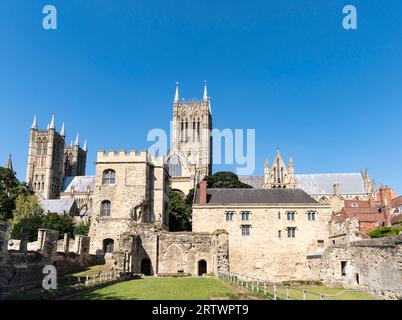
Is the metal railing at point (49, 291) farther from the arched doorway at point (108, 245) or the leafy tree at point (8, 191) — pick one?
the leafy tree at point (8, 191)

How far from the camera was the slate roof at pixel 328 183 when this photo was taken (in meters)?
103

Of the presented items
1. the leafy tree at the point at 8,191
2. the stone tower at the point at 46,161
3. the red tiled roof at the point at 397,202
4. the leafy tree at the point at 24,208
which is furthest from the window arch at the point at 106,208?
the stone tower at the point at 46,161

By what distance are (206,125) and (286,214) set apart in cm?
9060

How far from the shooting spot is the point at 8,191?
2286 inches

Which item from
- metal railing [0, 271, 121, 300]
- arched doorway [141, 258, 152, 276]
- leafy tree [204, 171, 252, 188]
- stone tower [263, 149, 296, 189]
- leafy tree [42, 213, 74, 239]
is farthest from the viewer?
stone tower [263, 149, 296, 189]

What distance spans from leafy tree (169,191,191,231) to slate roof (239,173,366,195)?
1833 inches

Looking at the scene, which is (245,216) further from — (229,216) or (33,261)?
(33,261)

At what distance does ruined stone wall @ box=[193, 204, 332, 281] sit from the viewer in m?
44.3

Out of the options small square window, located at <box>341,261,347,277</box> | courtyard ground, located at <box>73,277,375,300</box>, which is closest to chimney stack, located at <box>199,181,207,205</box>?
small square window, located at <box>341,261,347,277</box>

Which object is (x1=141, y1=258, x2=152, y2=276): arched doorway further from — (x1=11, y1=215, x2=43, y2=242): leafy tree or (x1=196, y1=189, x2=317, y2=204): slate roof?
(x1=11, y1=215, x2=43, y2=242): leafy tree

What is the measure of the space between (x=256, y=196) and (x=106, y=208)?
1933 centimetres

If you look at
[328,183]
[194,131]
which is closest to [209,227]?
[328,183]

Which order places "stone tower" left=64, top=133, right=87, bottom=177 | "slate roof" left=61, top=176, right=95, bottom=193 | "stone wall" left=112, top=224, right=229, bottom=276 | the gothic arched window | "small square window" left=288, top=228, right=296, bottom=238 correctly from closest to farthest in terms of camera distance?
"stone wall" left=112, top=224, right=229, bottom=276
"small square window" left=288, top=228, right=296, bottom=238
the gothic arched window
"slate roof" left=61, top=176, right=95, bottom=193
"stone tower" left=64, top=133, right=87, bottom=177
